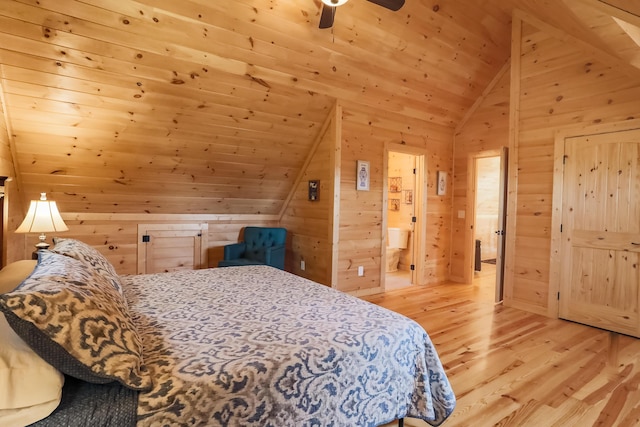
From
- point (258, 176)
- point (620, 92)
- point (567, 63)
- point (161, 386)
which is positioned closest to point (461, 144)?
point (567, 63)

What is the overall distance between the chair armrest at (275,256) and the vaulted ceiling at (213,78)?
37.2 inches

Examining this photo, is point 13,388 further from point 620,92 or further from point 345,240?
point 620,92

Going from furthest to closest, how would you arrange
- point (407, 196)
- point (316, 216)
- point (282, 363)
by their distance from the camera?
point (407, 196) → point (316, 216) → point (282, 363)

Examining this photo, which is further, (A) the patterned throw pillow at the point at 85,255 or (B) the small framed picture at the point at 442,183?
(B) the small framed picture at the point at 442,183

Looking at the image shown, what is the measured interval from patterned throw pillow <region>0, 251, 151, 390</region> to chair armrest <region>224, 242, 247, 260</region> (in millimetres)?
3354

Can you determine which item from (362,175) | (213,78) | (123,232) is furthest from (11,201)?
(362,175)

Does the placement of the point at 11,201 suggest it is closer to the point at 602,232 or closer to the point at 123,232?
the point at 123,232

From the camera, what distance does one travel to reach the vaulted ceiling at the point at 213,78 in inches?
104

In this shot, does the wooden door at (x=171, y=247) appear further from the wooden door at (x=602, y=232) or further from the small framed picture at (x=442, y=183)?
the wooden door at (x=602, y=232)

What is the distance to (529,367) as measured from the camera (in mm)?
2568

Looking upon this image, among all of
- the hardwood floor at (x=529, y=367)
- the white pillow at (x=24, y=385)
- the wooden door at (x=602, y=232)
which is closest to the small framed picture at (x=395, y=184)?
the hardwood floor at (x=529, y=367)

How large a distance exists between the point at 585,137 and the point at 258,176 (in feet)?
12.5

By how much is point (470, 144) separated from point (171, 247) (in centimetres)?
470

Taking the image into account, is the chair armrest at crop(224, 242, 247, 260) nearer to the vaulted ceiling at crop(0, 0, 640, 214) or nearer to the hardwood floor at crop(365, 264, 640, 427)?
the vaulted ceiling at crop(0, 0, 640, 214)
